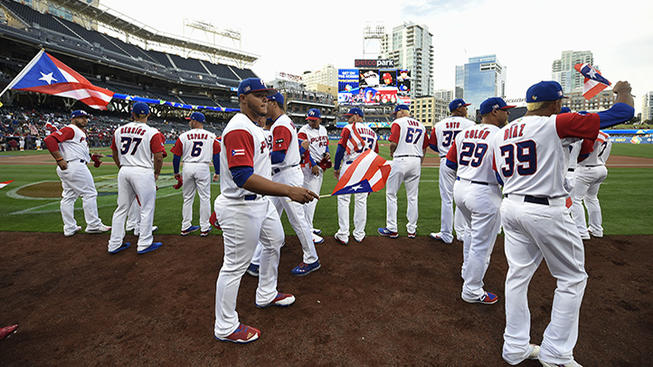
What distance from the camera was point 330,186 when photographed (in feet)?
33.9

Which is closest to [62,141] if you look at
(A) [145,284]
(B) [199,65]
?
(A) [145,284]

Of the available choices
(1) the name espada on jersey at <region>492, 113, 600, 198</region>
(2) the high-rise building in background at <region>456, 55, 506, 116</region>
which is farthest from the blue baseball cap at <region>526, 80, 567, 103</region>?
(2) the high-rise building in background at <region>456, 55, 506, 116</region>

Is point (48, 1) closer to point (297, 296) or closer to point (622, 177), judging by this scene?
point (297, 296)

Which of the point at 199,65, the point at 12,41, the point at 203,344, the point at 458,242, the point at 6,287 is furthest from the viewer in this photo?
the point at 199,65

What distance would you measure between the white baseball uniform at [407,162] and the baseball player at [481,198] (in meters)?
1.71

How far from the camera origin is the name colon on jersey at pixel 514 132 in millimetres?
2374

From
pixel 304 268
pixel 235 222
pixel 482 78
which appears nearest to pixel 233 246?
pixel 235 222

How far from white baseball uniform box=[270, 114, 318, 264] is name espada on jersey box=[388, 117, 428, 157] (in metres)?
1.92

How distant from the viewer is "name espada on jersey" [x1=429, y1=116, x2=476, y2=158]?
196 inches

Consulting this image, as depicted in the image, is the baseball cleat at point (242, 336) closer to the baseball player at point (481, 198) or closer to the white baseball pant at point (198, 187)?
the baseball player at point (481, 198)

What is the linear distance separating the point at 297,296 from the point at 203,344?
1.10 meters

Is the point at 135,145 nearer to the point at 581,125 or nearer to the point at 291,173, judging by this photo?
the point at 291,173

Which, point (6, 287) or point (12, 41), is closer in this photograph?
point (6, 287)

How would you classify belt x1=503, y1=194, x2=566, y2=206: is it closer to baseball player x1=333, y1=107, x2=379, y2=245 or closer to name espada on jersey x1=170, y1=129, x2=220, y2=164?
baseball player x1=333, y1=107, x2=379, y2=245
